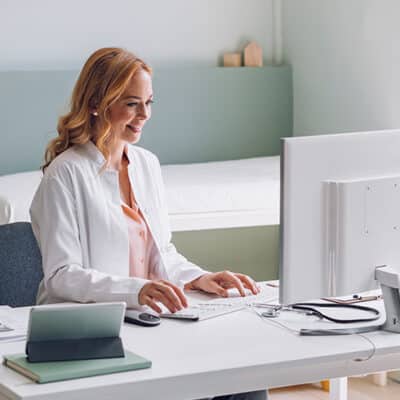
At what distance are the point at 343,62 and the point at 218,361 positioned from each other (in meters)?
3.03

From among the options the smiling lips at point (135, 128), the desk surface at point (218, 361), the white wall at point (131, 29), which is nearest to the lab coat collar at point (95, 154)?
the smiling lips at point (135, 128)

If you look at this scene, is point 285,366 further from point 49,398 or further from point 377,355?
point 49,398

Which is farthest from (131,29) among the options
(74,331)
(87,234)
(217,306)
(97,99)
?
(74,331)

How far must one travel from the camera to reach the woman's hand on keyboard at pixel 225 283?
2262 millimetres

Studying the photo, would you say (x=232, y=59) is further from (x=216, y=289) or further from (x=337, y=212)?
(x=337, y=212)

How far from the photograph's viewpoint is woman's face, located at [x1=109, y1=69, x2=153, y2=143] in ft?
7.75

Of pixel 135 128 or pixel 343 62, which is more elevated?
pixel 343 62

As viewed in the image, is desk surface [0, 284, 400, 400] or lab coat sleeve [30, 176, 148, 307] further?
lab coat sleeve [30, 176, 148, 307]

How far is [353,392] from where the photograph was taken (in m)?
3.64

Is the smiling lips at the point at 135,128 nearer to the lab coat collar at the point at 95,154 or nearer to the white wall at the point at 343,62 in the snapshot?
the lab coat collar at the point at 95,154

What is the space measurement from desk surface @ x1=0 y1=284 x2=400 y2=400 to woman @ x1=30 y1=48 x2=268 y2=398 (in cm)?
23

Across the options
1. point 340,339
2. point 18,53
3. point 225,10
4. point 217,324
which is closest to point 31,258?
point 217,324

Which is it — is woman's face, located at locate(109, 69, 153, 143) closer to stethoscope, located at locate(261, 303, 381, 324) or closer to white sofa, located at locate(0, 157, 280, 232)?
stethoscope, located at locate(261, 303, 381, 324)

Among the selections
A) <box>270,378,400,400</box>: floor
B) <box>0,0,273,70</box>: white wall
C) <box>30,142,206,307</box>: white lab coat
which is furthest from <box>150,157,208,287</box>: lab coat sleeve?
<box>0,0,273,70</box>: white wall
